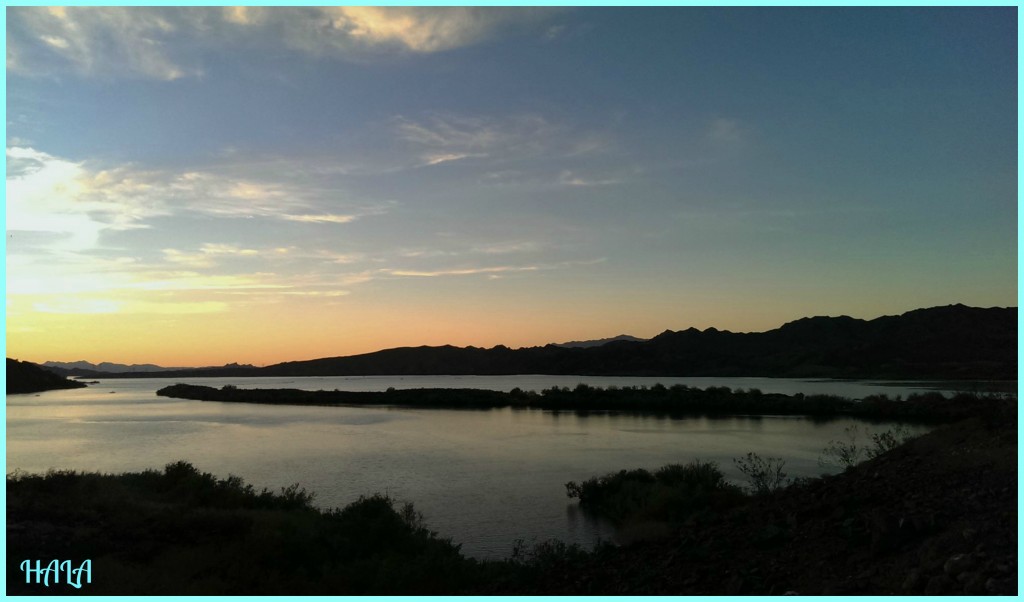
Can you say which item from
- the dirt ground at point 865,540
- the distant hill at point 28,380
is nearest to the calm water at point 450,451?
the dirt ground at point 865,540

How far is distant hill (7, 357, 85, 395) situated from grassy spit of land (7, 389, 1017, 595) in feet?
375

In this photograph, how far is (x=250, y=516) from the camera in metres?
12.6

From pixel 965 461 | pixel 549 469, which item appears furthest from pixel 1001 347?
pixel 965 461

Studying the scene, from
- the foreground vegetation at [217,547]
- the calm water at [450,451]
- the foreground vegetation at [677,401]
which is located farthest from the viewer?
the foreground vegetation at [677,401]

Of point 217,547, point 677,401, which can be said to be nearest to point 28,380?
point 677,401

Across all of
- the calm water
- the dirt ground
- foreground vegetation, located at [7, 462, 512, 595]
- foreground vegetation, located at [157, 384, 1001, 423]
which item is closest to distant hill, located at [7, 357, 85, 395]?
foreground vegetation, located at [157, 384, 1001, 423]

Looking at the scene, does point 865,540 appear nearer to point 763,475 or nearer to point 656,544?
Result: point 656,544

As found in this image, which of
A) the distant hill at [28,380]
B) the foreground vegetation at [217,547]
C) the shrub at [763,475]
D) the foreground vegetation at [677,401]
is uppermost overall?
the foreground vegetation at [217,547]

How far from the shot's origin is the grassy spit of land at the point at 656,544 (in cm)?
741

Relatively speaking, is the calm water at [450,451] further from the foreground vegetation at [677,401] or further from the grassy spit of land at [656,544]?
the foreground vegetation at [677,401]

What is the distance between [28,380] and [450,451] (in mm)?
120001

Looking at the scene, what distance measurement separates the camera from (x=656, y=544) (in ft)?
33.3

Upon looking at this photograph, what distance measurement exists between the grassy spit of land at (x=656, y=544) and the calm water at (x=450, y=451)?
3.36 metres

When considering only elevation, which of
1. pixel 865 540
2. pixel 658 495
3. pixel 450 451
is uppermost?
pixel 865 540
